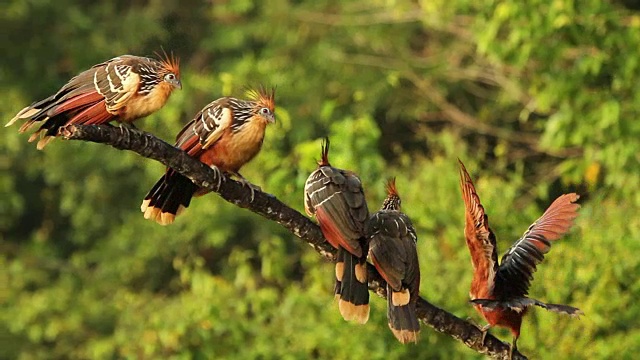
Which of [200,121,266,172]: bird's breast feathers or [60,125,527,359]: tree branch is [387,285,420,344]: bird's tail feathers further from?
[200,121,266,172]: bird's breast feathers

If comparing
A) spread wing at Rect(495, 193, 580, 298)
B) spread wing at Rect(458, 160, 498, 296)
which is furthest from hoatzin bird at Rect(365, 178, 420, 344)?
spread wing at Rect(495, 193, 580, 298)

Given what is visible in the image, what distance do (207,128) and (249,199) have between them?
38cm

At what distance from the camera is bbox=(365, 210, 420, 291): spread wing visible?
3883 mm

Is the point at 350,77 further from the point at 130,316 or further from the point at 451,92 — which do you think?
the point at 130,316

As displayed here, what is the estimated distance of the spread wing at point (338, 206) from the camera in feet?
12.6

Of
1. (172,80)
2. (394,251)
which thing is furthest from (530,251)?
(172,80)

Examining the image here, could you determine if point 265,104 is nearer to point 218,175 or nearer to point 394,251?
point 218,175

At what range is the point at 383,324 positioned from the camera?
6664 mm

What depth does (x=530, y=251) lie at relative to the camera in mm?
4211

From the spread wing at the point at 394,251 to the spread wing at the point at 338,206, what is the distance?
0.23ft

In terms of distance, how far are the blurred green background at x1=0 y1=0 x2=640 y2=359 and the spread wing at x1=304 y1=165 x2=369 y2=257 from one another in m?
2.19

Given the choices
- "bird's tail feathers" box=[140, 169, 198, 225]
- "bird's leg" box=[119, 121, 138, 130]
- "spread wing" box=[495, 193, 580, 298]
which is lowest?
"spread wing" box=[495, 193, 580, 298]

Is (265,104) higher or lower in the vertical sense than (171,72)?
lower

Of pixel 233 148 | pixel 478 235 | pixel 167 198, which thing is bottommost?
pixel 478 235
